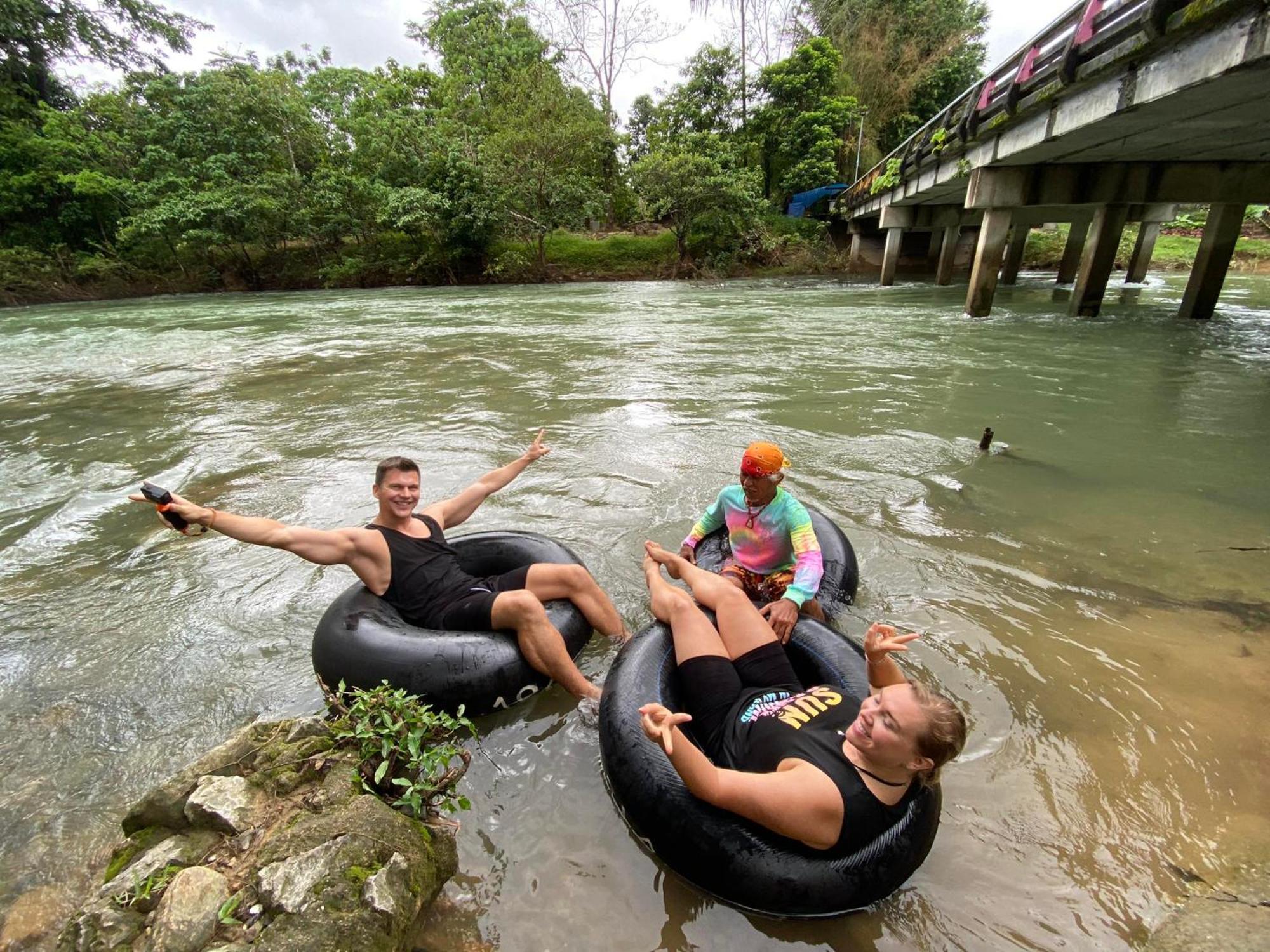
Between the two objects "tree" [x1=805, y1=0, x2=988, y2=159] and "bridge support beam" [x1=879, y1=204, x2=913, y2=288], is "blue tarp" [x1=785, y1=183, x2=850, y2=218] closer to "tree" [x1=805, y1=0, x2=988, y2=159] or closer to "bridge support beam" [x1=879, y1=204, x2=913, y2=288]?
"tree" [x1=805, y1=0, x2=988, y2=159]

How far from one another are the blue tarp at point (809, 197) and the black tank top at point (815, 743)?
30.5 m

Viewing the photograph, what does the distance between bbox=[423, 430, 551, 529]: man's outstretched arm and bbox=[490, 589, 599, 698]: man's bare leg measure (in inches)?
39.7

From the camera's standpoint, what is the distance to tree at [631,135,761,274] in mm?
24000

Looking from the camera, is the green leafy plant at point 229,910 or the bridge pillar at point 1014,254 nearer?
the green leafy plant at point 229,910

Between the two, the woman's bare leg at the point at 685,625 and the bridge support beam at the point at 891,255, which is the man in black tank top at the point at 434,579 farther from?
the bridge support beam at the point at 891,255

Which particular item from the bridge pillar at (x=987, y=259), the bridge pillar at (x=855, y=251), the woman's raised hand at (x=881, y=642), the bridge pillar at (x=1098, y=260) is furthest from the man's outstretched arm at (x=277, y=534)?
the bridge pillar at (x=855, y=251)

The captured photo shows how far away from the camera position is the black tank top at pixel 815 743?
6.51 feet

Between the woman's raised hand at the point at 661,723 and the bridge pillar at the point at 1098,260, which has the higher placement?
the bridge pillar at the point at 1098,260

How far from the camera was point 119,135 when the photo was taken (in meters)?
25.6

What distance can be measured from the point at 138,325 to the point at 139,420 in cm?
1125

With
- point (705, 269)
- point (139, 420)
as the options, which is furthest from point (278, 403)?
point (705, 269)

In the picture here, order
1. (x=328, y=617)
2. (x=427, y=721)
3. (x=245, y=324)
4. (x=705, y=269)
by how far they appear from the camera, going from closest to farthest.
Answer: (x=427, y=721) → (x=328, y=617) → (x=245, y=324) → (x=705, y=269)

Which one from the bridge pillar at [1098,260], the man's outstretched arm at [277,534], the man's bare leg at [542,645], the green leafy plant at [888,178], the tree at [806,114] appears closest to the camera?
the man's outstretched arm at [277,534]

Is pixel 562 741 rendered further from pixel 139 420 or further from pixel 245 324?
pixel 245 324
